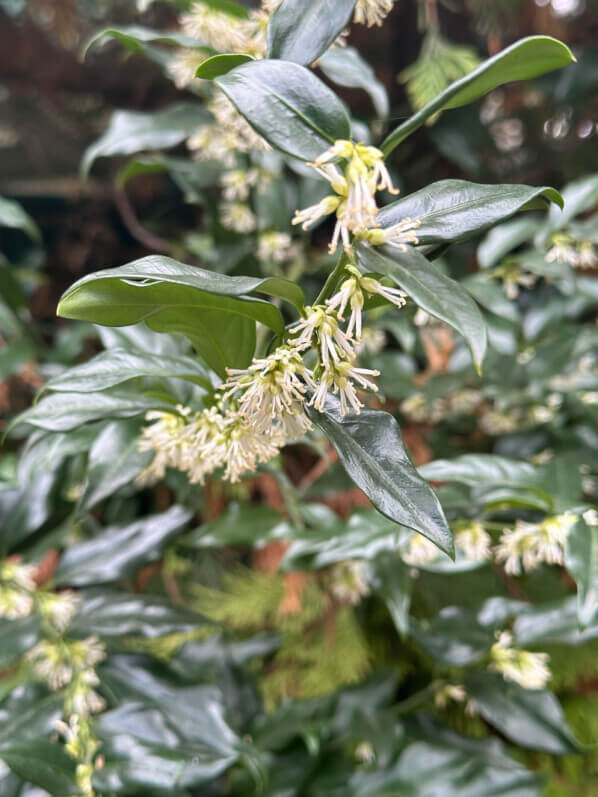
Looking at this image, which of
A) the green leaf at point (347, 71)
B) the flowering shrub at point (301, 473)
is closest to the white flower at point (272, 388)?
the flowering shrub at point (301, 473)

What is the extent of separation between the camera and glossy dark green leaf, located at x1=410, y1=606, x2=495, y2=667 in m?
0.65

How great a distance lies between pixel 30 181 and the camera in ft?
Result: 3.91

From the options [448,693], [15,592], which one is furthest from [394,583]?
[15,592]

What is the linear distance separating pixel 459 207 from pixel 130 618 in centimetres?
49

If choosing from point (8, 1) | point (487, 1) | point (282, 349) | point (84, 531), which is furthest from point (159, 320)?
point (487, 1)

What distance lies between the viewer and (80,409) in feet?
1.45

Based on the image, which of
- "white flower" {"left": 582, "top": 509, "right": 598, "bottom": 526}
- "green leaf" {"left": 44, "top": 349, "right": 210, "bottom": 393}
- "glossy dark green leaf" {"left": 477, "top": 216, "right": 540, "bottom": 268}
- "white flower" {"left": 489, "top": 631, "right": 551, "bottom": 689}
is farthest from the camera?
Result: "glossy dark green leaf" {"left": 477, "top": 216, "right": 540, "bottom": 268}

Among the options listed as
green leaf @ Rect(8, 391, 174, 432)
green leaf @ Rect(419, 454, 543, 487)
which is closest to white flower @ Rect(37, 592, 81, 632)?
green leaf @ Rect(8, 391, 174, 432)

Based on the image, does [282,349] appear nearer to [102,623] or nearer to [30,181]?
Result: [102,623]

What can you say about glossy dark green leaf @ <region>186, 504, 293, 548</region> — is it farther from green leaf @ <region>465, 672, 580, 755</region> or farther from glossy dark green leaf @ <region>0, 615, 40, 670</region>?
green leaf @ <region>465, 672, 580, 755</region>

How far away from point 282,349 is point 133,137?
19.2 inches

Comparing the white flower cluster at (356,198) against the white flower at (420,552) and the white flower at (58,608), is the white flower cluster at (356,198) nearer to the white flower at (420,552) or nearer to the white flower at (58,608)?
the white flower at (420,552)

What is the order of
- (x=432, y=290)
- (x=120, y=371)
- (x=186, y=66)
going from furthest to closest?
(x=186, y=66)
(x=120, y=371)
(x=432, y=290)

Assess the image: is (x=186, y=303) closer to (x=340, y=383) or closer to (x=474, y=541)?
(x=340, y=383)
